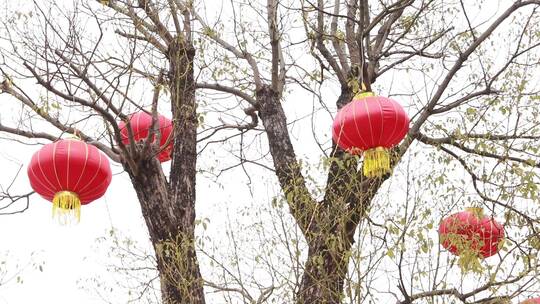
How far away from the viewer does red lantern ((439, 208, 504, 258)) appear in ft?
13.4

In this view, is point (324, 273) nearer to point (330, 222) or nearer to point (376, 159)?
point (330, 222)

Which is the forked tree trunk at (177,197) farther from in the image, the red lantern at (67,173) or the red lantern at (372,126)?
the red lantern at (372,126)

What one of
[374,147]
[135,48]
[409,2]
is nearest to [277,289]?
[374,147]

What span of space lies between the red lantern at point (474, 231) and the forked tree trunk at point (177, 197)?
5.11ft

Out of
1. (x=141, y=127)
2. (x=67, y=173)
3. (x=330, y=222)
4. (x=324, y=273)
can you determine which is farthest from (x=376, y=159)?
(x=141, y=127)

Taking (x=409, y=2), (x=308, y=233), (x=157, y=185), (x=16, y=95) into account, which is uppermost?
(x=409, y=2)

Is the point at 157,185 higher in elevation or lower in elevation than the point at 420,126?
lower

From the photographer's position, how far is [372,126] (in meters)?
3.71

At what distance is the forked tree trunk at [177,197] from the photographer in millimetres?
4665

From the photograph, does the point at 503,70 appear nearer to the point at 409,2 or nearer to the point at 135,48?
the point at 409,2

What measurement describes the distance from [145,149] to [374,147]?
1625 mm

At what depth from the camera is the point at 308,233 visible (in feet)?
14.5

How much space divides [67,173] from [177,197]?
1358 millimetres

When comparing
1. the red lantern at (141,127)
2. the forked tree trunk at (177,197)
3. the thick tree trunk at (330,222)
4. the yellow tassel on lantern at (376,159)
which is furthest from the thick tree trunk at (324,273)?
the red lantern at (141,127)
